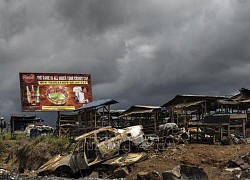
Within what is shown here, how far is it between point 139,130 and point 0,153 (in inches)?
585

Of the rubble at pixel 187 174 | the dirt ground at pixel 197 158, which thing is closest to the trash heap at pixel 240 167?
the dirt ground at pixel 197 158

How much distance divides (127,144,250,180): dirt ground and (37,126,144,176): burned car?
1497 mm

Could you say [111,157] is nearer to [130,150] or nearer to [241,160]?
[130,150]

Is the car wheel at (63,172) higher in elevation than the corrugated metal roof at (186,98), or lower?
lower

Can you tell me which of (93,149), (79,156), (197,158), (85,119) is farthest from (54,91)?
(197,158)

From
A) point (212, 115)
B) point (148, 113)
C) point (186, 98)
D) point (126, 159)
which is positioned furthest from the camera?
point (148, 113)

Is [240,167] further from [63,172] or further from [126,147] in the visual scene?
[63,172]

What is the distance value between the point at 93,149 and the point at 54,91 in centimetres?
1881

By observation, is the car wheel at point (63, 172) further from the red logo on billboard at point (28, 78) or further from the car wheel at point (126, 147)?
the red logo on billboard at point (28, 78)

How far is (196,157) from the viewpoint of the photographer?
18.7 meters

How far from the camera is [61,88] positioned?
38.5 m

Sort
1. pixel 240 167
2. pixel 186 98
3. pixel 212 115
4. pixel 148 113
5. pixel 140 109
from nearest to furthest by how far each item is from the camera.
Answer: pixel 240 167, pixel 212 115, pixel 186 98, pixel 140 109, pixel 148 113

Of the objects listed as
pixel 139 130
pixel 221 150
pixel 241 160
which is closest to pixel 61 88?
pixel 139 130

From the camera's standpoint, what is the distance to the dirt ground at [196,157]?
1777cm
